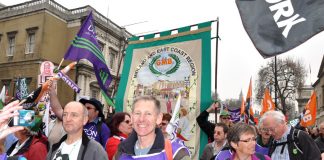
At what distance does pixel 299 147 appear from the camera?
404 centimetres

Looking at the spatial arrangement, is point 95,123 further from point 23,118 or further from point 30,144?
point 23,118

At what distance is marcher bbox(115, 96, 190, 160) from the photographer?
9.04ft

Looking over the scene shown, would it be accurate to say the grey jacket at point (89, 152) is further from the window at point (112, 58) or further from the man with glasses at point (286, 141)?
the window at point (112, 58)

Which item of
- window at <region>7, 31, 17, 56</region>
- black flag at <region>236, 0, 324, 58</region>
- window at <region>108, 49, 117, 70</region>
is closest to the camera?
black flag at <region>236, 0, 324, 58</region>

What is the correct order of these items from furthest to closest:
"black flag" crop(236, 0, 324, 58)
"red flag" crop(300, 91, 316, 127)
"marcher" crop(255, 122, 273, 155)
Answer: "red flag" crop(300, 91, 316, 127), "marcher" crop(255, 122, 273, 155), "black flag" crop(236, 0, 324, 58)

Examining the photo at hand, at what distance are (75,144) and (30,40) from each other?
3144cm

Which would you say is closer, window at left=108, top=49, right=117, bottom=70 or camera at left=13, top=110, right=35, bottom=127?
camera at left=13, top=110, right=35, bottom=127

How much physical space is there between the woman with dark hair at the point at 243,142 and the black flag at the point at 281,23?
3.27 ft

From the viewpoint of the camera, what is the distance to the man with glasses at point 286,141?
3.98 metres

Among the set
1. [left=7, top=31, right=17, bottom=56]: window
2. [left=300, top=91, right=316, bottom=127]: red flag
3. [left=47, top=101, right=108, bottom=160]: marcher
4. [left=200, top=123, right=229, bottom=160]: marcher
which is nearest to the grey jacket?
[left=47, top=101, right=108, bottom=160]: marcher

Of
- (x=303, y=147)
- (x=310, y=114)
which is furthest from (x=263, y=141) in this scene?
(x=310, y=114)

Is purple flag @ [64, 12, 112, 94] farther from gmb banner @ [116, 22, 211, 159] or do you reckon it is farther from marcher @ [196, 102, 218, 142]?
marcher @ [196, 102, 218, 142]

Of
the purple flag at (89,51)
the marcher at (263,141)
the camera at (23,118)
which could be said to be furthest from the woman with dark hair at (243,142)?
the purple flag at (89,51)

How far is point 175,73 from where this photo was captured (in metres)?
5.66
